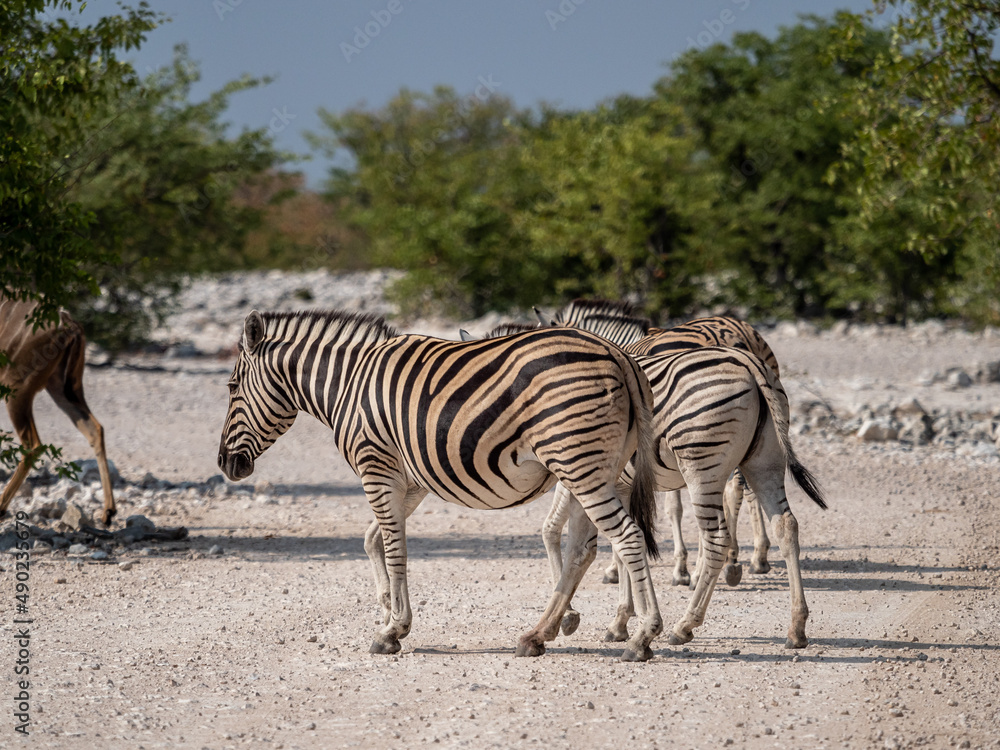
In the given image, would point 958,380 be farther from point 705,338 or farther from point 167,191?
point 167,191

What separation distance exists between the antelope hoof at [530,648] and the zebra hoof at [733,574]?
6.61 ft

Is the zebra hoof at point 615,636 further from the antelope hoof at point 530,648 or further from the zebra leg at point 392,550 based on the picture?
the zebra leg at point 392,550

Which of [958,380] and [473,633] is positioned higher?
[958,380]

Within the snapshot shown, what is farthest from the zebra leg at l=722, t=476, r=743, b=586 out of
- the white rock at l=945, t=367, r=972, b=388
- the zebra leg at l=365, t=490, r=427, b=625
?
the white rock at l=945, t=367, r=972, b=388

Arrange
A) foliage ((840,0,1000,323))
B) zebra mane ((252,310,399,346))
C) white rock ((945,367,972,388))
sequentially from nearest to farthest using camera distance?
zebra mane ((252,310,399,346)), foliage ((840,0,1000,323)), white rock ((945,367,972,388))

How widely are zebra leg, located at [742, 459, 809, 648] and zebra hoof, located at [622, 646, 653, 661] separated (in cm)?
85

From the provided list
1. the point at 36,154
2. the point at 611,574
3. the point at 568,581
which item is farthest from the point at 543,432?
the point at 36,154

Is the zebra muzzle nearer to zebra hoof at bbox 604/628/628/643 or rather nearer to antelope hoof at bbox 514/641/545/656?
antelope hoof at bbox 514/641/545/656

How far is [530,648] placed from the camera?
18.4ft

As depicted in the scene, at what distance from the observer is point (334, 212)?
5822cm

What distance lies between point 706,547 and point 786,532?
0.46 meters

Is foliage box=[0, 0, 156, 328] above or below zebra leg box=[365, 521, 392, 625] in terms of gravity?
above

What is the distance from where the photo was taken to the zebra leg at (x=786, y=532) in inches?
224

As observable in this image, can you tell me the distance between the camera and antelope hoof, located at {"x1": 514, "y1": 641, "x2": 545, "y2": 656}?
5617 millimetres
